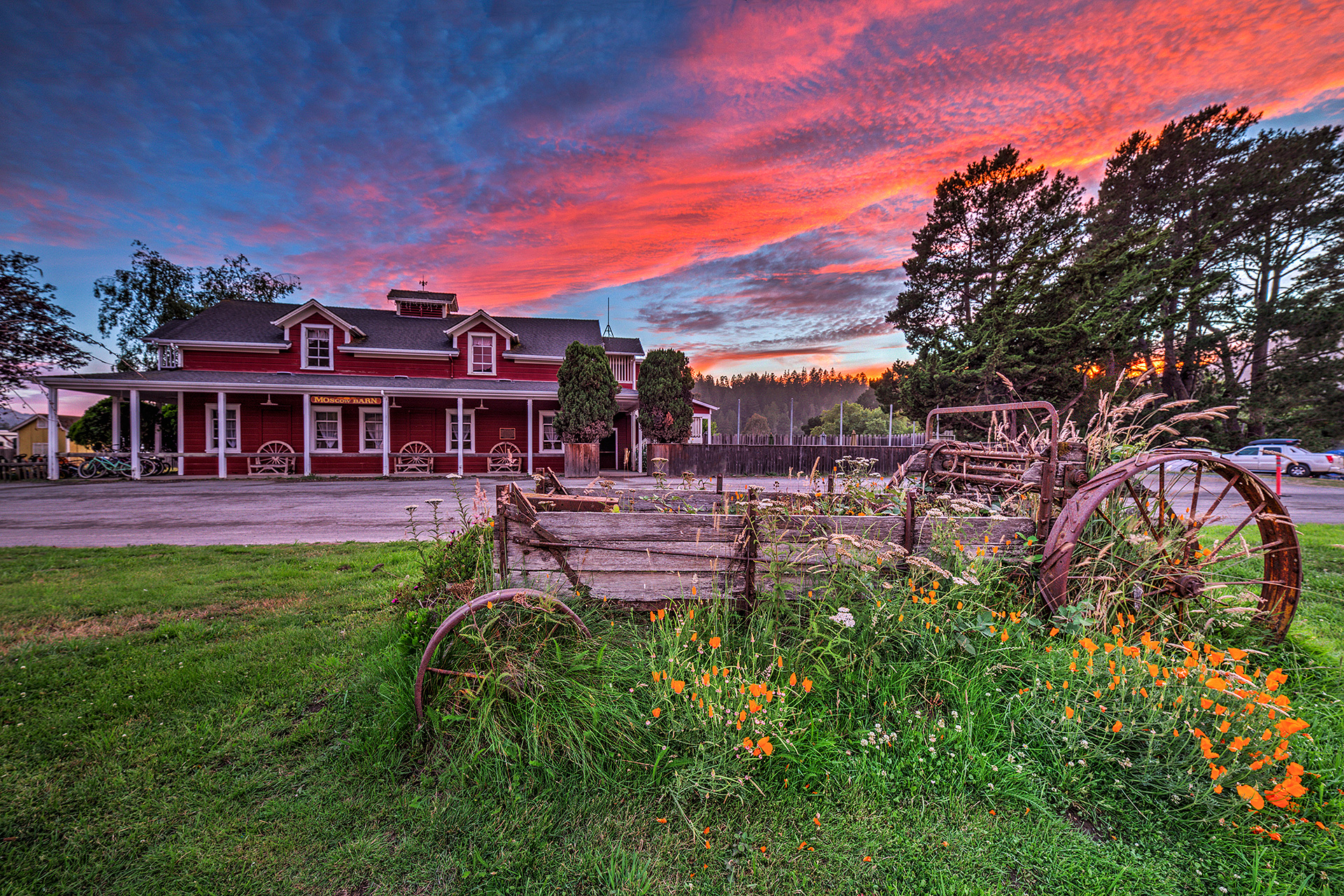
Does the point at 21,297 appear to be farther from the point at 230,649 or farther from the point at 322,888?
the point at 322,888

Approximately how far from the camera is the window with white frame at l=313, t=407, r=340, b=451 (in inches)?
797

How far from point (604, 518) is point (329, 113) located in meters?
16.2

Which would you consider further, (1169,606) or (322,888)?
(1169,606)

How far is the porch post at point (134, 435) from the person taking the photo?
16.5 meters

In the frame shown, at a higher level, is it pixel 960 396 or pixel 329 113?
pixel 329 113

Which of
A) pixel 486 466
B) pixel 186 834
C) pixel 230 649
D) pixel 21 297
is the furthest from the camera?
pixel 486 466

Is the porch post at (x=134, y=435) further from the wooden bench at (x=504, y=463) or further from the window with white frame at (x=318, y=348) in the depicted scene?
the wooden bench at (x=504, y=463)

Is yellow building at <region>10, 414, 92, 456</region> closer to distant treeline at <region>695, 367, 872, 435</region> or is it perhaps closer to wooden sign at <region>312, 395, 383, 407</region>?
wooden sign at <region>312, 395, 383, 407</region>

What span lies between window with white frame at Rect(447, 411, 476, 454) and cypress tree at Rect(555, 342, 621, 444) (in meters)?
5.18

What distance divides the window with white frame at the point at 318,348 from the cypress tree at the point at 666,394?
47.2 ft

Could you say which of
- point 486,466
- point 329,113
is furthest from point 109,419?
point 329,113

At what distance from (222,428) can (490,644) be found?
2057 centimetres

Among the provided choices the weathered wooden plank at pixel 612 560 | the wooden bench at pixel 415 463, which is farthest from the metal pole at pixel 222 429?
the weathered wooden plank at pixel 612 560

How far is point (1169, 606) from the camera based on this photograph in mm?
2830
